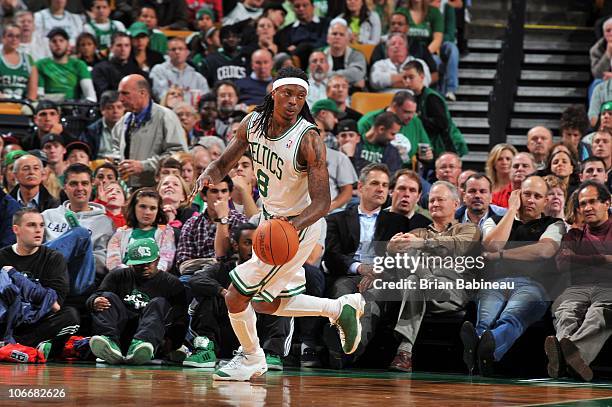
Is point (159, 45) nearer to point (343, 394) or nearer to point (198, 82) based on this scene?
point (198, 82)

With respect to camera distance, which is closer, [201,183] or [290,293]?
[201,183]

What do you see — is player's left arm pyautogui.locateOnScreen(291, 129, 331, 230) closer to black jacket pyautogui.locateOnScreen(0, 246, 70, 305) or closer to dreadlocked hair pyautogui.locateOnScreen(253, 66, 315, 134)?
dreadlocked hair pyautogui.locateOnScreen(253, 66, 315, 134)

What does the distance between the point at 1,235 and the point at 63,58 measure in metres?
4.83

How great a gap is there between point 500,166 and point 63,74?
20.3 ft

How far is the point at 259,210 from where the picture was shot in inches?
404

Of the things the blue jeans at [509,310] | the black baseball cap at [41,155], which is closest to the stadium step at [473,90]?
the black baseball cap at [41,155]

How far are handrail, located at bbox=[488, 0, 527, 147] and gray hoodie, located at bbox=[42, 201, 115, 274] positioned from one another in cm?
575

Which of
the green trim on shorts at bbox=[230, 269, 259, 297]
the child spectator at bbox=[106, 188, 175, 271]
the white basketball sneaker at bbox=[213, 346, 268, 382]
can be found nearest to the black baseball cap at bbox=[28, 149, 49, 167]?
the child spectator at bbox=[106, 188, 175, 271]

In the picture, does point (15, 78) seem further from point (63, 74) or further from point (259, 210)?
point (259, 210)

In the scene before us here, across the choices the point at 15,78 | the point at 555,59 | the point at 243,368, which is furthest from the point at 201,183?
the point at 555,59

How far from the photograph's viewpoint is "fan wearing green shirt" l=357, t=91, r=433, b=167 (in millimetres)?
12156

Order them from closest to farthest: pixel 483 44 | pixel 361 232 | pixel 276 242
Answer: pixel 276 242
pixel 361 232
pixel 483 44

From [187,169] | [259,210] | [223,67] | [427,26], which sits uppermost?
[427,26]

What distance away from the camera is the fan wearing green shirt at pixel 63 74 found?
14234 mm
